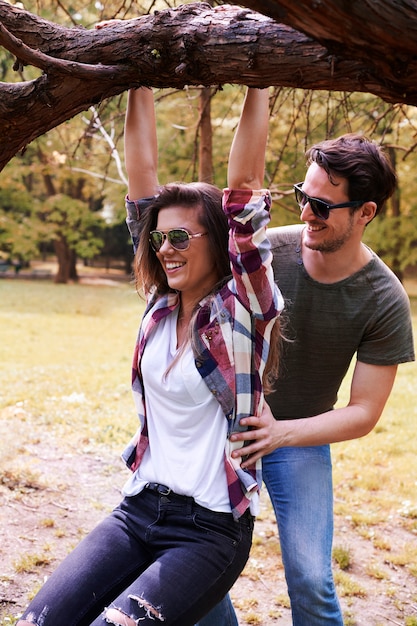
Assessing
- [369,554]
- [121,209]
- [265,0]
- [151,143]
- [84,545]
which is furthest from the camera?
[121,209]

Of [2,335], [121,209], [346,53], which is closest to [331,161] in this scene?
[346,53]

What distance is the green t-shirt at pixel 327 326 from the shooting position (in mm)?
2771

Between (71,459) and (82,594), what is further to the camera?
(71,459)

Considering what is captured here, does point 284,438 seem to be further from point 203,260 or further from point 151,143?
point 151,143

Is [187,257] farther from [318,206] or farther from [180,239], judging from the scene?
[318,206]

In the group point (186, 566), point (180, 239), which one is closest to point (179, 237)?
point (180, 239)

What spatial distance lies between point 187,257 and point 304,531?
1114 mm

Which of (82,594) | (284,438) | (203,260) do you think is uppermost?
(203,260)

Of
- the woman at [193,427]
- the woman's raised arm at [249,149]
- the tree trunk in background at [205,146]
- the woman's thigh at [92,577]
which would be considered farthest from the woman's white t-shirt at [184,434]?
the tree trunk in background at [205,146]

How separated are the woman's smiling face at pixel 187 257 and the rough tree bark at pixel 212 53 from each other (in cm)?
42

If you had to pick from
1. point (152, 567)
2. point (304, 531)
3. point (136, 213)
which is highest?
point (136, 213)

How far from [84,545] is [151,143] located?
4.70 ft

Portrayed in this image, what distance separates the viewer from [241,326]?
87.2 inches

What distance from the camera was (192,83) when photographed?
2.27 meters
